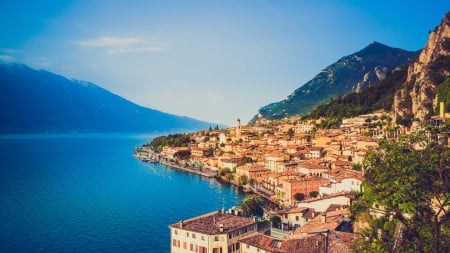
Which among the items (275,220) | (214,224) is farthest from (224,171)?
(214,224)

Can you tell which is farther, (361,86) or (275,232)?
(361,86)

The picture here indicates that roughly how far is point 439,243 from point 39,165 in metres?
82.7

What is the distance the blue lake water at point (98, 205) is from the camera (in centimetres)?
3103

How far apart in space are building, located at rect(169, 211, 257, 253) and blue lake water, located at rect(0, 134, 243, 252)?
5712mm

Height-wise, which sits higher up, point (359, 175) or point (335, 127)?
point (335, 127)

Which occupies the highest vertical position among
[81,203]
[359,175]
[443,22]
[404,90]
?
[443,22]

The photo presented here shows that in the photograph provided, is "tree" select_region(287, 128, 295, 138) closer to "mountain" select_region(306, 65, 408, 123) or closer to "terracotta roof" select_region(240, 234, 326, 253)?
"mountain" select_region(306, 65, 408, 123)

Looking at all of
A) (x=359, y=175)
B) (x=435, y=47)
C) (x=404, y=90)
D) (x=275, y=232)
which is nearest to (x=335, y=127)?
(x=404, y=90)

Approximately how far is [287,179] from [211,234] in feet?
75.3

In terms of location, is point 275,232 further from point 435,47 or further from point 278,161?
point 435,47

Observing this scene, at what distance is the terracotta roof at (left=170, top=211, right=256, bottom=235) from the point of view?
2256 centimetres

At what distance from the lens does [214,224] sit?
23.2 meters

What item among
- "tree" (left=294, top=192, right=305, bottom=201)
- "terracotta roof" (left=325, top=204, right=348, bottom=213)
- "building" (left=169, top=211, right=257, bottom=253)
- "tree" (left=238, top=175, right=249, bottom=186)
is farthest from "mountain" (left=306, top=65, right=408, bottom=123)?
"building" (left=169, top=211, right=257, bottom=253)

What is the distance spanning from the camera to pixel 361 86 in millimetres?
167625
